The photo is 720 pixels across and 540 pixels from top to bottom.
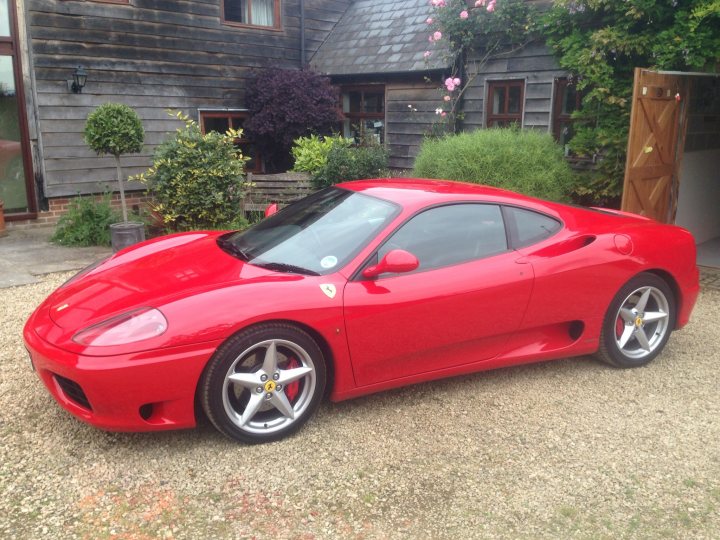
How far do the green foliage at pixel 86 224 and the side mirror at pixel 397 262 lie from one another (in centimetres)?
615

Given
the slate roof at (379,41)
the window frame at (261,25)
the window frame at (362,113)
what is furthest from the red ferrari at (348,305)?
the window frame at (261,25)

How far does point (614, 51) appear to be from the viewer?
783 cm

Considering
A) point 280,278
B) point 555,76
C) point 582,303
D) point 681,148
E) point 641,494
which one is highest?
point 555,76

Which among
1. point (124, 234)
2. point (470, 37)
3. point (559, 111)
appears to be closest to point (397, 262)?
point (124, 234)

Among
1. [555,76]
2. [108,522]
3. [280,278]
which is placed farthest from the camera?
[555,76]

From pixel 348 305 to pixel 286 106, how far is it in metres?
8.77

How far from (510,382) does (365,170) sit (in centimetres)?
638

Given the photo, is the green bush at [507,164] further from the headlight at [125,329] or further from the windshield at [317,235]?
the headlight at [125,329]

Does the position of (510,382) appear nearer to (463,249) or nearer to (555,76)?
(463,249)

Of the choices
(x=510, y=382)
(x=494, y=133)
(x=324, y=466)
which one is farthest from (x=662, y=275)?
(x=494, y=133)

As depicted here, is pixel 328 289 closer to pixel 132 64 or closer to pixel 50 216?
pixel 50 216

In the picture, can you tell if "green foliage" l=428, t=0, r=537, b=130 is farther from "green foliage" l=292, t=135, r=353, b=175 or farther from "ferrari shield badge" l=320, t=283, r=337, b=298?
"ferrari shield badge" l=320, t=283, r=337, b=298

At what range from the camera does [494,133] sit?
8.49m

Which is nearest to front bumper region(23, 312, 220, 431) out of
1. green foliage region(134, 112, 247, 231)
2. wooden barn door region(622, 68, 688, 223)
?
green foliage region(134, 112, 247, 231)
